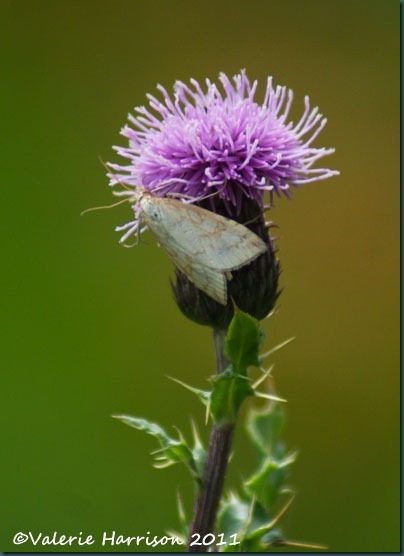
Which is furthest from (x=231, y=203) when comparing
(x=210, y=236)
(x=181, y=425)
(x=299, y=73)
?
(x=299, y=73)

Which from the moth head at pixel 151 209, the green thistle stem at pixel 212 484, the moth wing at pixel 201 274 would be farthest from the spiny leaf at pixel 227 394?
the moth head at pixel 151 209

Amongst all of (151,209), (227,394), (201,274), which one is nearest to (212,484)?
(227,394)

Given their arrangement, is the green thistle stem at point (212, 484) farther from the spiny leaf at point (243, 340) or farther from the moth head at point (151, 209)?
the moth head at point (151, 209)

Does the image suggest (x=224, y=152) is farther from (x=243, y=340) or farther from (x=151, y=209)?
(x=243, y=340)

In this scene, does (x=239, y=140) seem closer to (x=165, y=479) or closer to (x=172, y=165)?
(x=172, y=165)

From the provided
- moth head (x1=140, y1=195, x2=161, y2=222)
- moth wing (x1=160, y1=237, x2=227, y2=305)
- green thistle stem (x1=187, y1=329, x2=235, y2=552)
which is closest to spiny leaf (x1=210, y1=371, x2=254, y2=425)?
green thistle stem (x1=187, y1=329, x2=235, y2=552)

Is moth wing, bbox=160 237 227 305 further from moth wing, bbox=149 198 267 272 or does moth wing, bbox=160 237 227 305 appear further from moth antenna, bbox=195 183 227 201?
moth antenna, bbox=195 183 227 201
